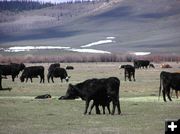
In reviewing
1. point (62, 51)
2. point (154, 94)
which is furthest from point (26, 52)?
point (154, 94)

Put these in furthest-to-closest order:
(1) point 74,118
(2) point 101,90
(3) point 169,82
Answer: (3) point 169,82
(2) point 101,90
(1) point 74,118

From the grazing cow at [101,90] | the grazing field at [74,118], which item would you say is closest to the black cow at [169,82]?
the grazing field at [74,118]

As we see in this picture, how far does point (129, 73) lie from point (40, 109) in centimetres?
2488

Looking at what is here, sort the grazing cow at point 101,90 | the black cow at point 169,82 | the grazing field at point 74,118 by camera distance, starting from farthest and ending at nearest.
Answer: the black cow at point 169,82, the grazing cow at point 101,90, the grazing field at point 74,118

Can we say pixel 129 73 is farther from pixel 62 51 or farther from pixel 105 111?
pixel 62 51

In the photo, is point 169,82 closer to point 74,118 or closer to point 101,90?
point 101,90

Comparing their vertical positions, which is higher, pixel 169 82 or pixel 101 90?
pixel 101 90

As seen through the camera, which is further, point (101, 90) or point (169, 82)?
point (169, 82)

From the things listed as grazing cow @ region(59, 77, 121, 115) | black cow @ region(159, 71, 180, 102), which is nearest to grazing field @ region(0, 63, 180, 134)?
grazing cow @ region(59, 77, 121, 115)

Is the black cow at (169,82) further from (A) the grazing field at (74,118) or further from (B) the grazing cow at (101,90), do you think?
(B) the grazing cow at (101,90)

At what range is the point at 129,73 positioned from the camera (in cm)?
4909

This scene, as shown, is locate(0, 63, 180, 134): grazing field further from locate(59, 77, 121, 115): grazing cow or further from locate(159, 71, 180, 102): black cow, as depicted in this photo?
locate(159, 71, 180, 102): black cow

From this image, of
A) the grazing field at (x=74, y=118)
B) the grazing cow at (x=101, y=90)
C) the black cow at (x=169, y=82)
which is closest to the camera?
the grazing field at (x=74, y=118)

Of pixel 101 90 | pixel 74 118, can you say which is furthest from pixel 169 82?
pixel 74 118
